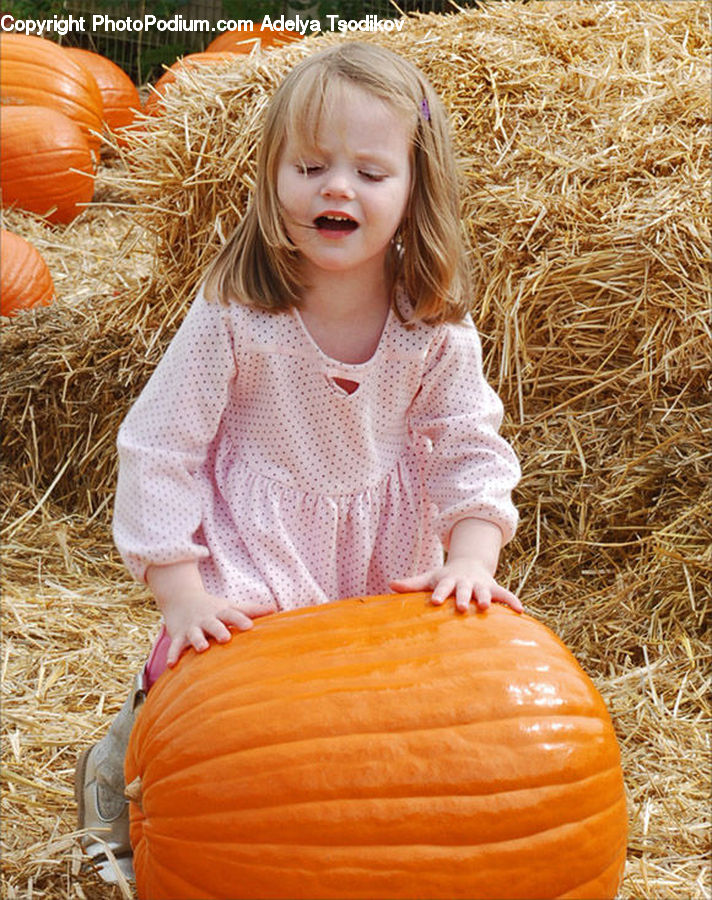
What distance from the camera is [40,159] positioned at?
534 centimetres

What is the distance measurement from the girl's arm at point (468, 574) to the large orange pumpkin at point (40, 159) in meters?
3.99

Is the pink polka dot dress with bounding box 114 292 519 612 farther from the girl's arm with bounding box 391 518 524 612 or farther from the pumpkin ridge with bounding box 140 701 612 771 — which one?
the pumpkin ridge with bounding box 140 701 612 771

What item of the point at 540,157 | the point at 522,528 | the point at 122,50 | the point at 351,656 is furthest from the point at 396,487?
the point at 122,50

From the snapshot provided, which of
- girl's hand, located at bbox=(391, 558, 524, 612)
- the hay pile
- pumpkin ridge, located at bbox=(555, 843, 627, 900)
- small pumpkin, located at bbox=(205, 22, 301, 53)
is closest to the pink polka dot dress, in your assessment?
girl's hand, located at bbox=(391, 558, 524, 612)

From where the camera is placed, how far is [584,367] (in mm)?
2998

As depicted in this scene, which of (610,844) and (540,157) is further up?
(540,157)

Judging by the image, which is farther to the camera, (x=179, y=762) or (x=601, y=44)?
(x=601, y=44)

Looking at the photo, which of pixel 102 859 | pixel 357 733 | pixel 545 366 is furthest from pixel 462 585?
pixel 545 366

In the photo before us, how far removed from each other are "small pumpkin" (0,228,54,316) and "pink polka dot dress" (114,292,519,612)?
265cm

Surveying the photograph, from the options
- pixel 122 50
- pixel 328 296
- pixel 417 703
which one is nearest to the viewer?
pixel 417 703

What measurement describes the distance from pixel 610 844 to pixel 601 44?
2631 mm

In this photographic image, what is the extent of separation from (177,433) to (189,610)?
0.29m

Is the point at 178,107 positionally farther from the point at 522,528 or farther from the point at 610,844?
the point at 610,844

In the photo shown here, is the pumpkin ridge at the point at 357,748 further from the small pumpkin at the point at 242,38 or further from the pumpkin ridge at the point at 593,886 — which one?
the small pumpkin at the point at 242,38
